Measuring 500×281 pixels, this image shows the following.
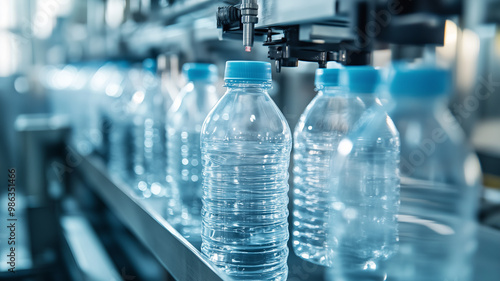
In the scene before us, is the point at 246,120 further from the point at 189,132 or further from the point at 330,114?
the point at 189,132

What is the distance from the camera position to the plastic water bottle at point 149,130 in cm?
165

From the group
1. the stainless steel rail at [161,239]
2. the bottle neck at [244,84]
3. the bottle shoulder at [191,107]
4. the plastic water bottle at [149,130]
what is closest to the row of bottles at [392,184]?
the bottle neck at [244,84]

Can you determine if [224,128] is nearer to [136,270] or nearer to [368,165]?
[368,165]

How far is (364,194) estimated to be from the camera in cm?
89

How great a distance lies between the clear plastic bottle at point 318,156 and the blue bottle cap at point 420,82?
0.31 metres

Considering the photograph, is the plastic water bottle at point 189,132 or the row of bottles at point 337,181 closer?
the row of bottles at point 337,181

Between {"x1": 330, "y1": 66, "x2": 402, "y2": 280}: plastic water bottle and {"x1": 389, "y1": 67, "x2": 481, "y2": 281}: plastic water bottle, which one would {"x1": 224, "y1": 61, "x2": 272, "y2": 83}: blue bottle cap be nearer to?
{"x1": 330, "y1": 66, "x2": 402, "y2": 280}: plastic water bottle

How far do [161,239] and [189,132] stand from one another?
0.59 metres

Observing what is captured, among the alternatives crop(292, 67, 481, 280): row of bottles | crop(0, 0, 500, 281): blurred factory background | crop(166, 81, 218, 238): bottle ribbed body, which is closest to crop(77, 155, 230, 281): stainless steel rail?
crop(0, 0, 500, 281): blurred factory background

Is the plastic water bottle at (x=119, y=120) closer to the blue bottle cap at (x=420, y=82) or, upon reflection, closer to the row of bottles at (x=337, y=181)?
the row of bottles at (x=337, y=181)

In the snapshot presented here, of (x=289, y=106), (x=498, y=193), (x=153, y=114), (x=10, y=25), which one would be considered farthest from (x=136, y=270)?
(x=10, y=25)

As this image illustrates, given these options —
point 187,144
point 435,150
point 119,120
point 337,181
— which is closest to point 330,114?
point 337,181

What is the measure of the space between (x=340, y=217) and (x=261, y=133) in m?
0.32

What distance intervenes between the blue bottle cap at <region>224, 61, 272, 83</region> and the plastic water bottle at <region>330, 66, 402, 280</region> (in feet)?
0.49
